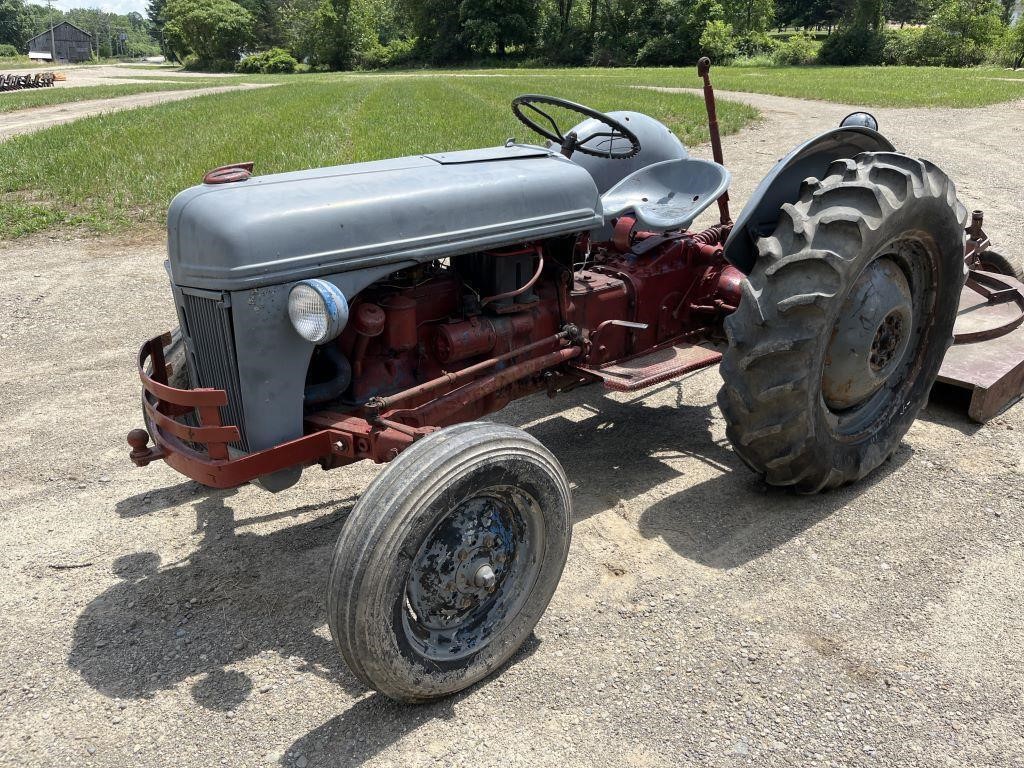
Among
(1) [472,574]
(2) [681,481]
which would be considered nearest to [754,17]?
(2) [681,481]

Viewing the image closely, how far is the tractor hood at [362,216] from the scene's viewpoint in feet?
8.36

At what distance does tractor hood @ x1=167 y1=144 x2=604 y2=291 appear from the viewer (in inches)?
100

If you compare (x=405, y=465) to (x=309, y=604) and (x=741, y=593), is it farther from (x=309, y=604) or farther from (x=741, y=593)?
(x=741, y=593)

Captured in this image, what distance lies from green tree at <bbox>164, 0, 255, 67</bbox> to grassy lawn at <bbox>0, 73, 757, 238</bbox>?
47.3 meters

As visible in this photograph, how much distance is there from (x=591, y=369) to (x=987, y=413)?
2363mm

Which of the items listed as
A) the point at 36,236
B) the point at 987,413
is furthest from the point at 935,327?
the point at 36,236

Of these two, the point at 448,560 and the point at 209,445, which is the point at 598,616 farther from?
the point at 209,445

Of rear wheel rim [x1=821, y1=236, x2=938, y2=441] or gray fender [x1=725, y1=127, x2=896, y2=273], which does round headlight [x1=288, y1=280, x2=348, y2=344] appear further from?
rear wheel rim [x1=821, y1=236, x2=938, y2=441]

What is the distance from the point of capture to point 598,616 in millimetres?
2984

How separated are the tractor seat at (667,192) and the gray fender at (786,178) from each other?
31 cm

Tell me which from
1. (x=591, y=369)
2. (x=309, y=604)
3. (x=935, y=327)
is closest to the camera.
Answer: (x=309, y=604)

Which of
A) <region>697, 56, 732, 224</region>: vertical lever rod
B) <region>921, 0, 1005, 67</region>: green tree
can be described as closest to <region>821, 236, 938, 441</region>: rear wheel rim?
<region>697, 56, 732, 224</region>: vertical lever rod

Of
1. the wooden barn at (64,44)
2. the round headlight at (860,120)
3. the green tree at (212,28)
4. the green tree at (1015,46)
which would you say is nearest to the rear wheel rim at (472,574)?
the round headlight at (860,120)

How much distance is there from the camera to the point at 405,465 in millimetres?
2357
